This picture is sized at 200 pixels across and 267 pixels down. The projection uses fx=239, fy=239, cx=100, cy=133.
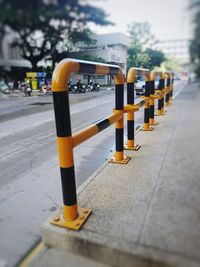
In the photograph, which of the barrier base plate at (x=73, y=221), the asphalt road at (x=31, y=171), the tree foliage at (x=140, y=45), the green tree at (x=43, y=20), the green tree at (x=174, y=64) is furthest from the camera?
the asphalt road at (x=31, y=171)

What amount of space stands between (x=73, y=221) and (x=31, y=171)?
1.72 m

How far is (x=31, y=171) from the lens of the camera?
11.3ft

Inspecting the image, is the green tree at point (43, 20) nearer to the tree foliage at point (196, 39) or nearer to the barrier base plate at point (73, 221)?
the tree foliage at point (196, 39)

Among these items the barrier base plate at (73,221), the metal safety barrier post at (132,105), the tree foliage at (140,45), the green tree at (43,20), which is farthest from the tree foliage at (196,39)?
the metal safety barrier post at (132,105)

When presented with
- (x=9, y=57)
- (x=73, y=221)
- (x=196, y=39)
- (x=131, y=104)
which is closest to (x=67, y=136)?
(x=73, y=221)

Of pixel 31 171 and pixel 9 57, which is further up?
pixel 9 57

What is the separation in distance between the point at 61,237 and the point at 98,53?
1480mm

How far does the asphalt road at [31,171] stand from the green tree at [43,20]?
0.77 m

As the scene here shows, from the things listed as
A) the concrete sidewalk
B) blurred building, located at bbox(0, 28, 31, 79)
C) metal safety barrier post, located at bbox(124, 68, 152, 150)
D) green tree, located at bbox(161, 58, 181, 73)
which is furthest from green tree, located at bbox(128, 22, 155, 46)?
→ metal safety barrier post, located at bbox(124, 68, 152, 150)

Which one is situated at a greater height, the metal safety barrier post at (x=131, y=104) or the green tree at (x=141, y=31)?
the green tree at (x=141, y=31)

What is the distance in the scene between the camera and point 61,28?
0.94 metres

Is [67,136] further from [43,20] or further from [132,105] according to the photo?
[132,105]

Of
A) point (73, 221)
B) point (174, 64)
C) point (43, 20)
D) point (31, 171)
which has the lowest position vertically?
point (31, 171)

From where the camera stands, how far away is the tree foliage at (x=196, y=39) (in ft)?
2.70
